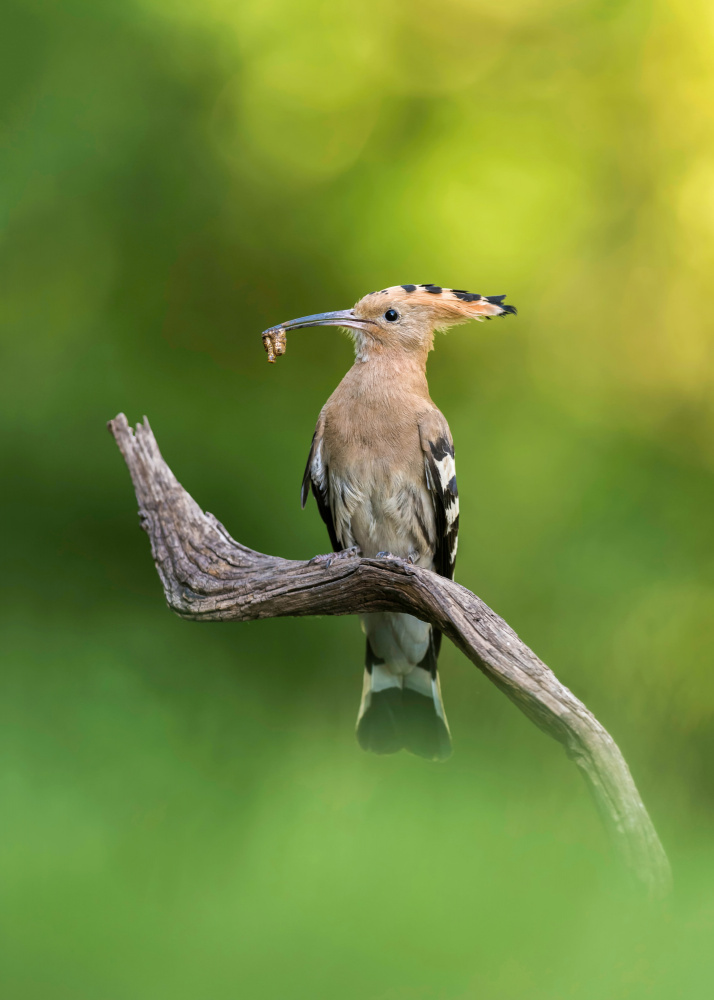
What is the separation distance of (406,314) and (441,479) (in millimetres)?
327

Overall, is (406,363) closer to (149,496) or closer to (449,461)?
(449,461)

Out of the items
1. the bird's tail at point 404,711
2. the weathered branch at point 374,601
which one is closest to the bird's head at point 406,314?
the weathered branch at point 374,601

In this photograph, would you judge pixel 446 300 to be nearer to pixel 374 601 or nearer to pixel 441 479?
pixel 441 479

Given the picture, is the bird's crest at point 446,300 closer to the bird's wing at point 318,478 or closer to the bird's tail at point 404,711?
the bird's wing at point 318,478

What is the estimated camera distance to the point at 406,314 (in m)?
1.68

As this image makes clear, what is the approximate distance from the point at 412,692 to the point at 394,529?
0.43 m

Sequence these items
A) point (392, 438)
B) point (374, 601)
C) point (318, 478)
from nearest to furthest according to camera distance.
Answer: point (374, 601), point (392, 438), point (318, 478)

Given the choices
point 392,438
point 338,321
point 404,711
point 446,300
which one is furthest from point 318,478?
point 404,711

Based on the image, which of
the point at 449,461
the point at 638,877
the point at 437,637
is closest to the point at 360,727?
the point at 437,637

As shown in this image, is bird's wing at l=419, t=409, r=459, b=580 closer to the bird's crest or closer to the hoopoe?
the hoopoe

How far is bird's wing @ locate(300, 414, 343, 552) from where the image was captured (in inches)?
68.0

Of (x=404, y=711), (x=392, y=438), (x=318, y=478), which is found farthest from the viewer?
(x=404, y=711)

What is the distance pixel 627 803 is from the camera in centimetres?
122

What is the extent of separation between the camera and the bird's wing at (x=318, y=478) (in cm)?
173
